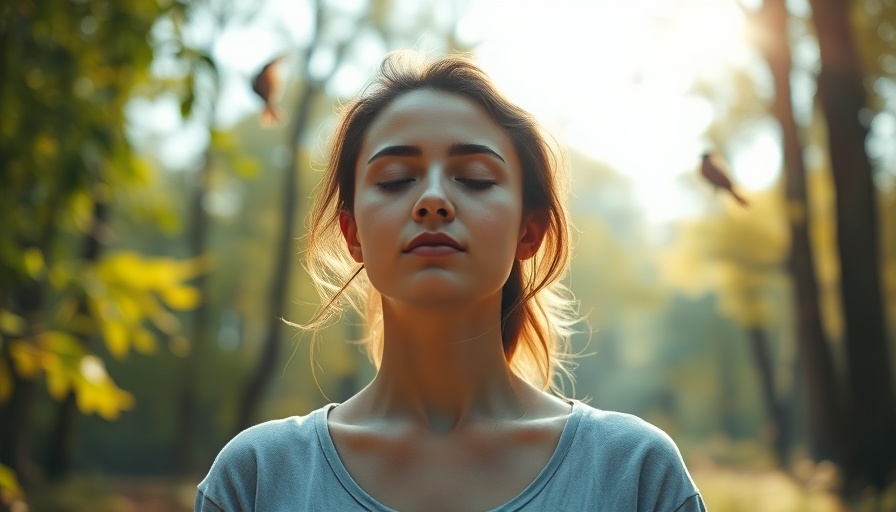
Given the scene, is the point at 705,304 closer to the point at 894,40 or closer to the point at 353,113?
the point at 894,40

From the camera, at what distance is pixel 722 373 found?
1305 inches

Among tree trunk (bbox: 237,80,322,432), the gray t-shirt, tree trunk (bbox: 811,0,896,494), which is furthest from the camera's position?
tree trunk (bbox: 237,80,322,432)

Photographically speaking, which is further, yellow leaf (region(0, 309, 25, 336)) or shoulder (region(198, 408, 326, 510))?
yellow leaf (region(0, 309, 25, 336))

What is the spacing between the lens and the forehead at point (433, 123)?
202 centimetres

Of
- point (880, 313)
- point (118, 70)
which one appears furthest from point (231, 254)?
point (118, 70)

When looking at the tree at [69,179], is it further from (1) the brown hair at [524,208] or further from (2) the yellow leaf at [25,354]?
(1) the brown hair at [524,208]

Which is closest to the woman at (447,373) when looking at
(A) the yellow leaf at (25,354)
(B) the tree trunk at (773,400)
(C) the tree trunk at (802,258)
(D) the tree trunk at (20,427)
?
(A) the yellow leaf at (25,354)

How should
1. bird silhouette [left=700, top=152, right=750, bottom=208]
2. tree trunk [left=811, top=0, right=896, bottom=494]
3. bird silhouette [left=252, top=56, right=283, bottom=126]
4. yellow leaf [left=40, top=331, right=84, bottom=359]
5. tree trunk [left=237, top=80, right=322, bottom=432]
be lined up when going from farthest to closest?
tree trunk [left=237, top=80, right=322, bottom=432] < tree trunk [left=811, top=0, right=896, bottom=494] < yellow leaf [left=40, top=331, right=84, bottom=359] < bird silhouette [left=252, top=56, right=283, bottom=126] < bird silhouette [left=700, top=152, right=750, bottom=208]

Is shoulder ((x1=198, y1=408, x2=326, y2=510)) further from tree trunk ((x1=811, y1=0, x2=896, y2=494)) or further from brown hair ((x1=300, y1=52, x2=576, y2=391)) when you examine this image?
tree trunk ((x1=811, y1=0, x2=896, y2=494))

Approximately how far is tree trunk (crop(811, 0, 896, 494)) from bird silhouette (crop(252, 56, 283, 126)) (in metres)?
6.87

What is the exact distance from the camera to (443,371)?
2.05 m

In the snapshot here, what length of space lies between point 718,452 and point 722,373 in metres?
6.66

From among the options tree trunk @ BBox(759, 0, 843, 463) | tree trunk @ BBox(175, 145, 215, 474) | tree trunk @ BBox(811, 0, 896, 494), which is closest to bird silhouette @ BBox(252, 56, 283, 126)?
tree trunk @ BBox(811, 0, 896, 494)

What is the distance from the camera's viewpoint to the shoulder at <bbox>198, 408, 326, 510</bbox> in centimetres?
191
